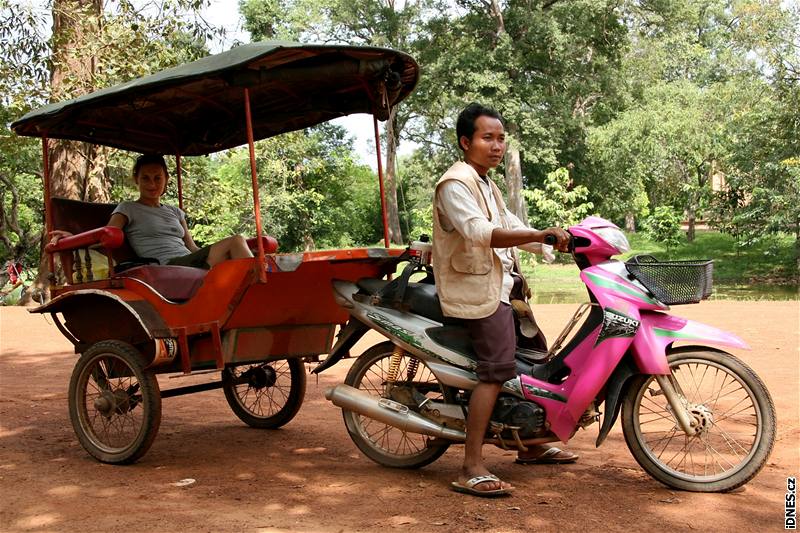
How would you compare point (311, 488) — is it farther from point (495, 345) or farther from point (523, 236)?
point (523, 236)

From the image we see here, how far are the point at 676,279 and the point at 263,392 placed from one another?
336 cm

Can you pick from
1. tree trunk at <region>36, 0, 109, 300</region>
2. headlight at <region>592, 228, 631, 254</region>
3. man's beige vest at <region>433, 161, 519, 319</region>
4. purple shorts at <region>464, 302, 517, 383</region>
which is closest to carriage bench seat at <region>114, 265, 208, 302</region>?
man's beige vest at <region>433, 161, 519, 319</region>

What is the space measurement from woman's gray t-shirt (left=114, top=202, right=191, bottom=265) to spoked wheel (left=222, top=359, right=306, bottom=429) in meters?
0.94

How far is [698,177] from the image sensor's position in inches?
1465

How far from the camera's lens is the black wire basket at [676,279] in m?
4.16

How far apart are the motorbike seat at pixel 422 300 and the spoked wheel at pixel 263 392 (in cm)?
139

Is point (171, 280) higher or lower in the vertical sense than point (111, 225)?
lower

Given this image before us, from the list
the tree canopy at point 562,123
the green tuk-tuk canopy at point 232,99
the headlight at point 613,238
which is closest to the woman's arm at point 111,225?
the green tuk-tuk canopy at point 232,99

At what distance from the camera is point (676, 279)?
13.7 ft

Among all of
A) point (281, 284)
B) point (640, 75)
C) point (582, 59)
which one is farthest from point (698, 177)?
point (281, 284)

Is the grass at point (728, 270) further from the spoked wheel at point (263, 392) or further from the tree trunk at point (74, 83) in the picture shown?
the spoked wheel at point (263, 392)

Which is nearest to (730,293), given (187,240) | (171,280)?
(187,240)

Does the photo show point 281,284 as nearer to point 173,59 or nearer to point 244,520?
point 244,520

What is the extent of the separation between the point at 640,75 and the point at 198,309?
33.6 meters
